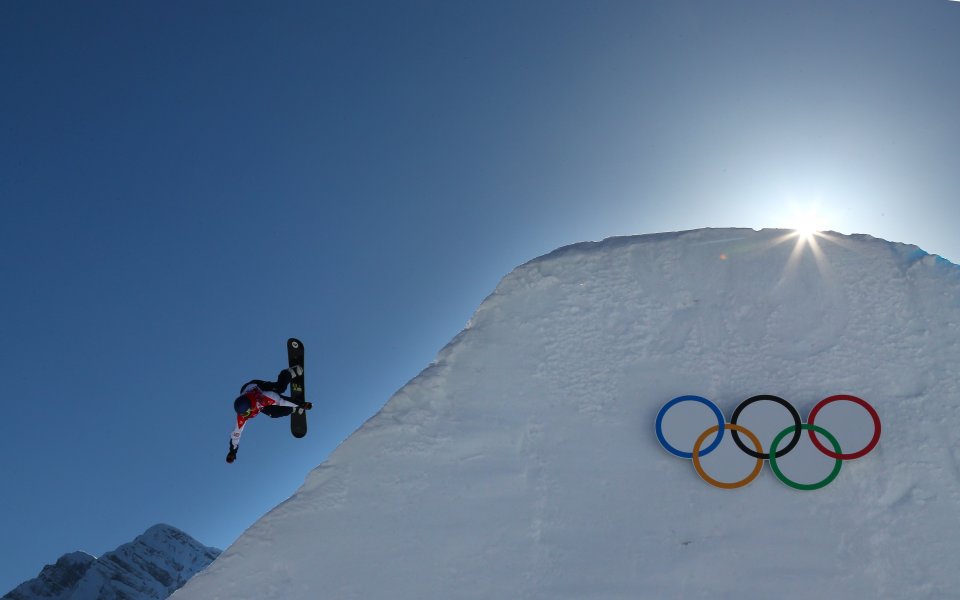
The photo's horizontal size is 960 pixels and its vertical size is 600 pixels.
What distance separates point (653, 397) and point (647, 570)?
1444mm

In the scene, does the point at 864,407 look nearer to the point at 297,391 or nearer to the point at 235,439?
the point at 297,391

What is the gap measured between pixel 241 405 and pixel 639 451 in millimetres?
4283

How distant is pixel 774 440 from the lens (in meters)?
5.49

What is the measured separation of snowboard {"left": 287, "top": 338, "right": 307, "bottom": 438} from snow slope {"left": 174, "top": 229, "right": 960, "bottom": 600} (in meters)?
2.48

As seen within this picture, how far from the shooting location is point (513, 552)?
530cm

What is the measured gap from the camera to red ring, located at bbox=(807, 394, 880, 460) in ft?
17.7

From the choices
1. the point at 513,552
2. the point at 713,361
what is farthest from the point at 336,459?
the point at 713,361

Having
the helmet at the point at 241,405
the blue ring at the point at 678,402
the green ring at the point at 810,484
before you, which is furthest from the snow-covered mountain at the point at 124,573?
the green ring at the point at 810,484

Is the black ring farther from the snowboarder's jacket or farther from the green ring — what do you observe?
the snowboarder's jacket

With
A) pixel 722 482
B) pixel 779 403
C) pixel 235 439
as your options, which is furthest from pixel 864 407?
pixel 235 439

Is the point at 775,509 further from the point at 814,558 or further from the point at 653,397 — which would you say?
the point at 653,397

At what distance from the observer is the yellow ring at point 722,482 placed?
5418 mm

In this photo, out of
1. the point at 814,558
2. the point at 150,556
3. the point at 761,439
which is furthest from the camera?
the point at 150,556

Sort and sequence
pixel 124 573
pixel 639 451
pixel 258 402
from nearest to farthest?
pixel 639 451
pixel 258 402
pixel 124 573
